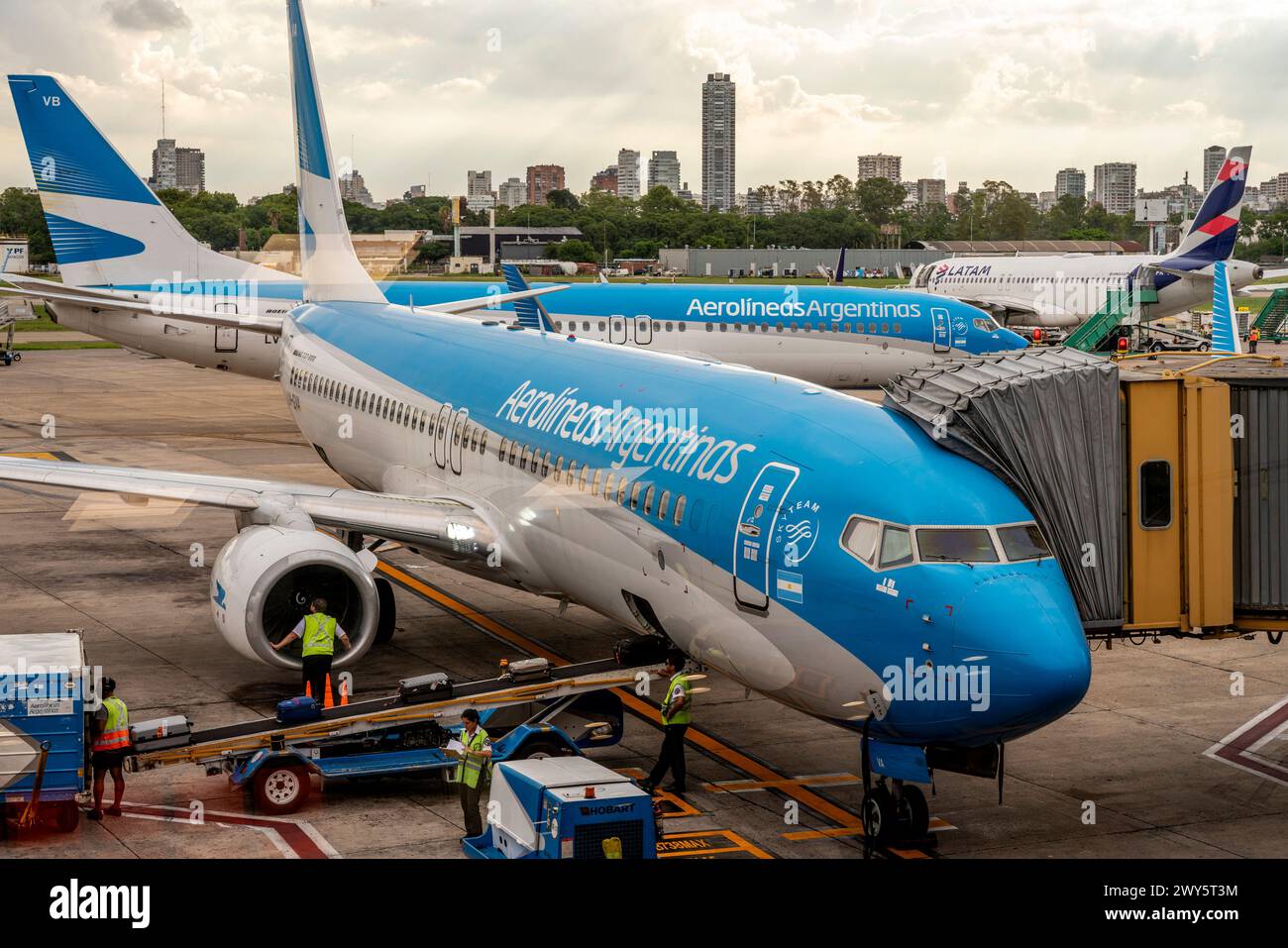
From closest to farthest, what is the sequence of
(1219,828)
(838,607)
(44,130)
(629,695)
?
1. (838,607)
2. (1219,828)
3. (629,695)
4. (44,130)

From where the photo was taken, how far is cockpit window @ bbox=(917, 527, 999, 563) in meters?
12.7

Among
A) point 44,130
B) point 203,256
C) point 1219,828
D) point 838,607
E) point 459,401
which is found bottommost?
point 1219,828

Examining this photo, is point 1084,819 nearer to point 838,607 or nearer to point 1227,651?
point 838,607

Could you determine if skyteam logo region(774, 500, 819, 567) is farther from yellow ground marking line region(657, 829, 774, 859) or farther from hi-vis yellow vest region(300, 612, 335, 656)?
hi-vis yellow vest region(300, 612, 335, 656)

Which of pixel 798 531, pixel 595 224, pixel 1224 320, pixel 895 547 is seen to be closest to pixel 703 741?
pixel 798 531

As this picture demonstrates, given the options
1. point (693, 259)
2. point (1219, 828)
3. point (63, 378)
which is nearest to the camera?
point (1219, 828)

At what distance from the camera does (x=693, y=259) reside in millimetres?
162500

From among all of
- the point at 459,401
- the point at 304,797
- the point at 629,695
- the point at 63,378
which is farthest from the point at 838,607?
the point at 63,378

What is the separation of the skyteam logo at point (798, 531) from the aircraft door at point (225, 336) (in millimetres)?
34283

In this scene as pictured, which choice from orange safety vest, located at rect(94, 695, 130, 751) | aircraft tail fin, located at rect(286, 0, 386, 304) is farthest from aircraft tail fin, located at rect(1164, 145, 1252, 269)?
orange safety vest, located at rect(94, 695, 130, 751)

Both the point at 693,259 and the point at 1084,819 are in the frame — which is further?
the point at 693,259

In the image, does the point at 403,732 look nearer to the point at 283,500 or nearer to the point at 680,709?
the point at 680,709

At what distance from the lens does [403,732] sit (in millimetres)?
16406

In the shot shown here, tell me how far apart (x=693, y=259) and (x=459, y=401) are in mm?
142343
